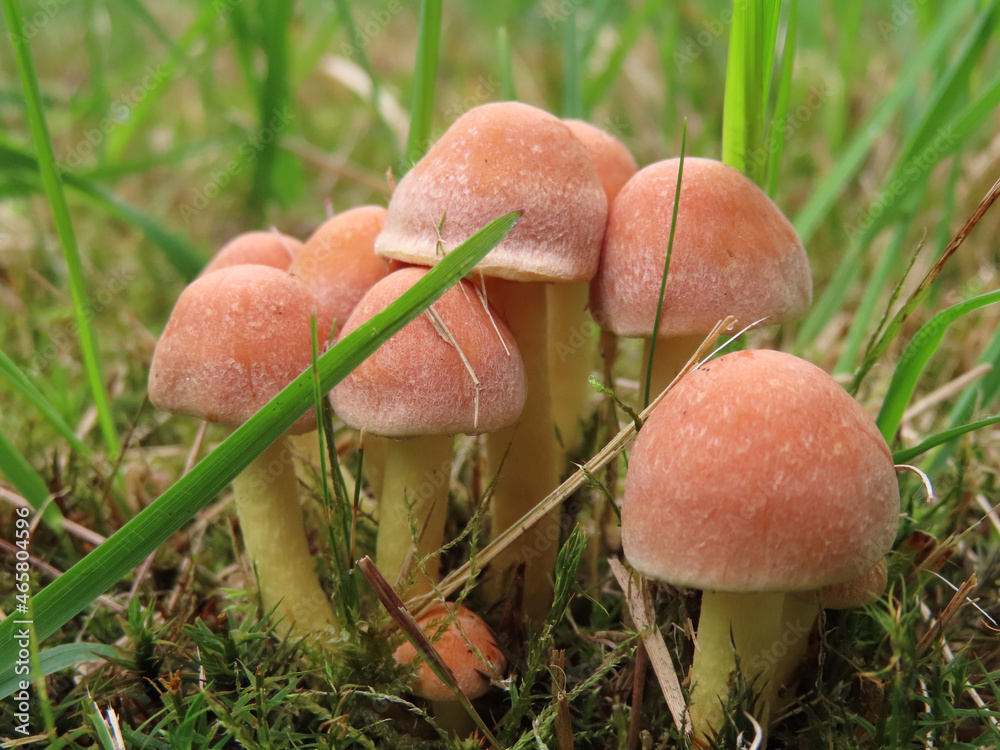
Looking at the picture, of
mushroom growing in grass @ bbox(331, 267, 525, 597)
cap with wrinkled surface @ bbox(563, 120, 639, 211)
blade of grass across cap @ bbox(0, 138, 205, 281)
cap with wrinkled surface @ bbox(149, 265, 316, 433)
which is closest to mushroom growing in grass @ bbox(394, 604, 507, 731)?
mushroom growing in grass @ bbox(331, 267, 525, 597)

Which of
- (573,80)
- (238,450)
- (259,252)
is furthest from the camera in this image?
(573,80)

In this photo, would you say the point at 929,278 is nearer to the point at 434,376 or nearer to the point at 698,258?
the point at 698,258

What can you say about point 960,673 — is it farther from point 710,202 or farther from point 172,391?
point 172,391

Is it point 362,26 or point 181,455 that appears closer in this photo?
point 181,455

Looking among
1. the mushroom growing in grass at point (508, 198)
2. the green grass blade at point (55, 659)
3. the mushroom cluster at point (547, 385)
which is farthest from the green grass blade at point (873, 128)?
the green grass blade at point (55, 659)

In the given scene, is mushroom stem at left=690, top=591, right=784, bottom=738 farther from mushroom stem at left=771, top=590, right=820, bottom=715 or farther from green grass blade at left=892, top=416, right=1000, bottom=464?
green grass blade at left=892, top=416, right=1000, bottom=464

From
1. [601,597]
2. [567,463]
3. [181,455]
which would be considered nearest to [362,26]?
[181,455]

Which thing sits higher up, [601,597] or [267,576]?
[267,576]

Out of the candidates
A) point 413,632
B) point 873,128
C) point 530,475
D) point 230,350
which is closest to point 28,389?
point 230,350
